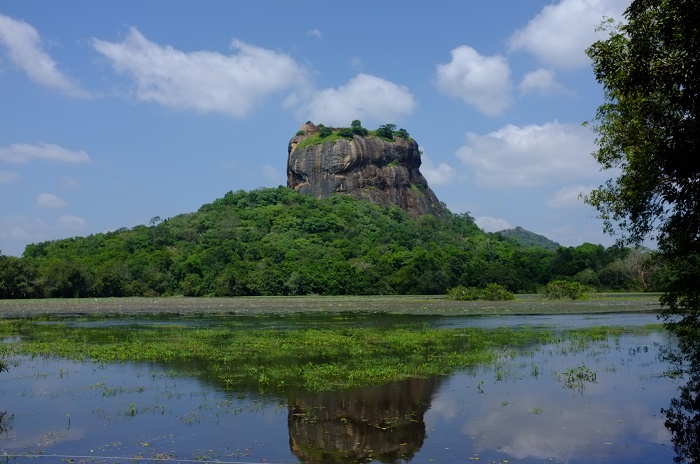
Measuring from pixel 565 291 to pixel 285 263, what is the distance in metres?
41.6

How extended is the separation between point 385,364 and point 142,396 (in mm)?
8513

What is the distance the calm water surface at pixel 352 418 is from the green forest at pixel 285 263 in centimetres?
6448

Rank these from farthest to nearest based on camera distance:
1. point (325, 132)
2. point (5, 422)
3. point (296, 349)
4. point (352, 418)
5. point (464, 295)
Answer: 1. point (325, 132)
2. point (464, 295)
3. point (296, 349)
4. point (5, 422)
5. point (352, 418)

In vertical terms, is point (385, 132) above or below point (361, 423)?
above

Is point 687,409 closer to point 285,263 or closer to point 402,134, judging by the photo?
point 285,263

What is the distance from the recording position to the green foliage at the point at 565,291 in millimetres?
74688

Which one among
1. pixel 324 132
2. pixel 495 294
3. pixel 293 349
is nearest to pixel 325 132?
pixel 324 132

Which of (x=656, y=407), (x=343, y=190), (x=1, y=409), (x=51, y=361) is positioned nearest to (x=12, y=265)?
(x=51, y=361)

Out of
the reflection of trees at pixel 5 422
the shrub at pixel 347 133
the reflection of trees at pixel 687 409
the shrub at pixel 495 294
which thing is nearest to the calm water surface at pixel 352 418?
the reflection of trees at pixel 5 422

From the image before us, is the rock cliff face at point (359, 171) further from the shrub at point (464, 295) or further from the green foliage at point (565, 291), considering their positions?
the green foliage at point (565, 291)

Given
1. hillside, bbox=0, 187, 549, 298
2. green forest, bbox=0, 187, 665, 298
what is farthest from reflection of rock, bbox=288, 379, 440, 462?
hillside, bbox=0, 187, 549, 298

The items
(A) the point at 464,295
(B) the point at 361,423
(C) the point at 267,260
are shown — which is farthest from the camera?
(C) the point at 267,260

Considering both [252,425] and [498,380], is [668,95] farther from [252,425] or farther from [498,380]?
[252,425]

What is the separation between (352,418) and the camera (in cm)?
1534
